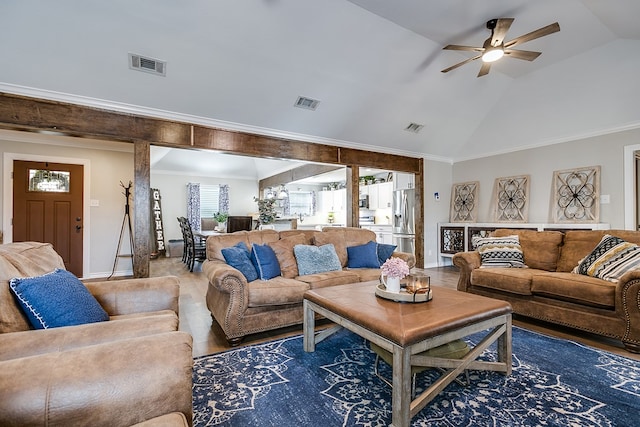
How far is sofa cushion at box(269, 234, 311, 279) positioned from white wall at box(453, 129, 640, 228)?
4578 millimetres

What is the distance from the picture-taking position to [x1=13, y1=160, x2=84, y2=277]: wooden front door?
4781 mm

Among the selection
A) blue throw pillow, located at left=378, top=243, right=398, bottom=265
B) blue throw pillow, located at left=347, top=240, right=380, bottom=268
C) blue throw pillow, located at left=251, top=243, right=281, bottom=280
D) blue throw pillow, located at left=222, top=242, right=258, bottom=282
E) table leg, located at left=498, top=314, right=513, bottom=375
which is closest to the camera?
table leg, located at left=498, top=314, right=513, bottom=375

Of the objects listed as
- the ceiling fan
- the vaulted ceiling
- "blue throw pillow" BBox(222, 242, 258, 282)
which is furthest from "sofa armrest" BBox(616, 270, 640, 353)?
"blue throw pillow" BBox(222, 242, 258, 282)

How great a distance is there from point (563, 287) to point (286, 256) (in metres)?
2.82

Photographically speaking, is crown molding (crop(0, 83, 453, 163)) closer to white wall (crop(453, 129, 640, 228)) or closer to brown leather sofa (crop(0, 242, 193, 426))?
white wall (crop(453, 129, 640, 228))

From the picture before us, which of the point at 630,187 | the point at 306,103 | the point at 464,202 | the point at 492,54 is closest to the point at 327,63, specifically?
the point at 306,103

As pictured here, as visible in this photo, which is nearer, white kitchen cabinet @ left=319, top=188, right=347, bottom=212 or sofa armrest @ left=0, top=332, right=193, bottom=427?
sofa armrest @ left=0, top=332, right=193, bottom=427

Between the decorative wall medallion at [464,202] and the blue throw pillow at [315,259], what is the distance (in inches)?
162

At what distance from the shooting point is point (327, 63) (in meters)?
3.88

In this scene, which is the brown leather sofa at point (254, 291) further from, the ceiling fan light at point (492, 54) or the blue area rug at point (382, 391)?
the ceiling fan light at point (492, 54)

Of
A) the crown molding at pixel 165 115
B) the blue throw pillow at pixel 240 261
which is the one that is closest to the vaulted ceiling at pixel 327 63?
the crown molding at pixel 165 115

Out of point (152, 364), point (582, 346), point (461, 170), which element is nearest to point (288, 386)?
point (152, 364)

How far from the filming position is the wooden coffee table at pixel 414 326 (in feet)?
5.26

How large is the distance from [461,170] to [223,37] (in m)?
5.65
